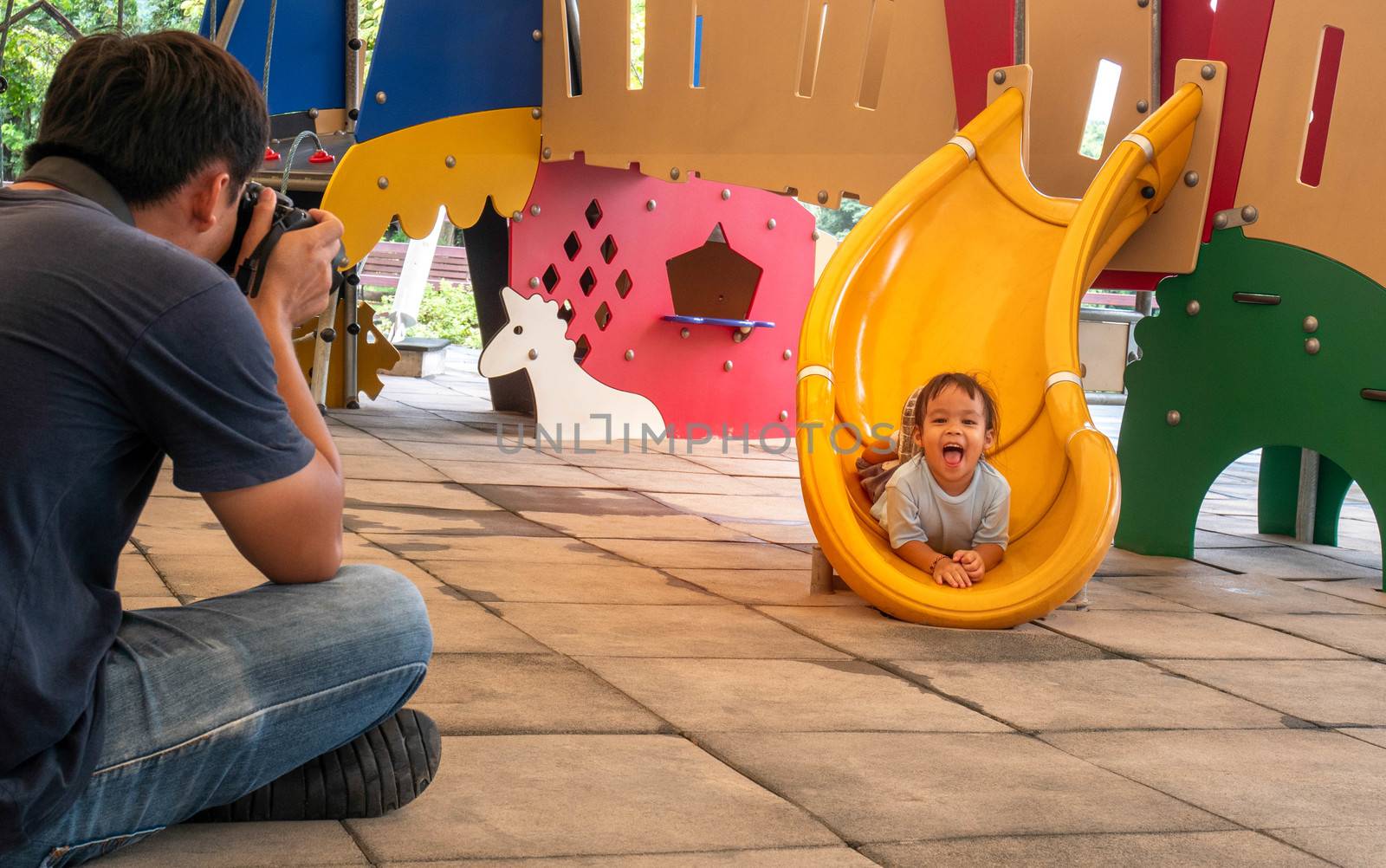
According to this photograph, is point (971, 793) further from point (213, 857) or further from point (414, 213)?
point (414, 213)

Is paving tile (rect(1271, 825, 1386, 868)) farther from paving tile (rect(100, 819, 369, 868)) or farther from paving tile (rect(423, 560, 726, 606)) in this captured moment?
paving tile (rect(423, 560, 726, 606))

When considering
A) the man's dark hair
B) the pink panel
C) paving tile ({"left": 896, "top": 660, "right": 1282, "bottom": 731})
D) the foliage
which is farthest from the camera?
the foliage

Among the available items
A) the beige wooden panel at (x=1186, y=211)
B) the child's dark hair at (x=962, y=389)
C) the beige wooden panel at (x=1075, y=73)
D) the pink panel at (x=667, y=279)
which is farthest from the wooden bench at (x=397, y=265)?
the child's dark hair at (x=962, y=389)

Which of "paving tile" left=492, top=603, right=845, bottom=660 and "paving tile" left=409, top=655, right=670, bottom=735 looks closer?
"paving tile" left=409, top=655, right=670, bottom=735

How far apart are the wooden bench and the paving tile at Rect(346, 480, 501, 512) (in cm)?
988

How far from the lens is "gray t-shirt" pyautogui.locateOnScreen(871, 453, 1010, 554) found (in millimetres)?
3900

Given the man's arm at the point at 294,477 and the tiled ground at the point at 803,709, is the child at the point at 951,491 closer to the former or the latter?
the tiled ground at the point at 803,709

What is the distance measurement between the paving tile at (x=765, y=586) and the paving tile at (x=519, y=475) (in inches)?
68.7

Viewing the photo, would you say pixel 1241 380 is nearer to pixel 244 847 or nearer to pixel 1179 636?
pixel 1179 636

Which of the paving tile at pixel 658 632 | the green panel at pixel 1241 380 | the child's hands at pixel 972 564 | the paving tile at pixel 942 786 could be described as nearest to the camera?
the paving tile at pixel 942 786

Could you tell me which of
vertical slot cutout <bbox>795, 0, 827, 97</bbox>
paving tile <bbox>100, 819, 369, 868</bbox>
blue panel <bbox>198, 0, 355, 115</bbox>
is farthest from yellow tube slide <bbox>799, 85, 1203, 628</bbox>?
blue panel <bbox>198, 0, 355, 115</bbox>

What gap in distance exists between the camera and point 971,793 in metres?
2.23

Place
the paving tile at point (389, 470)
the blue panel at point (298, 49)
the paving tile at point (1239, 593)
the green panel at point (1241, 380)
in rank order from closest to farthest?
the paving tile at point (1239, 593), the green panel at point (1241, 380), the paving tile at point (389, 470), the blue panel at point (298, 49)

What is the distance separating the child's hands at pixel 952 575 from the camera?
377 cm
